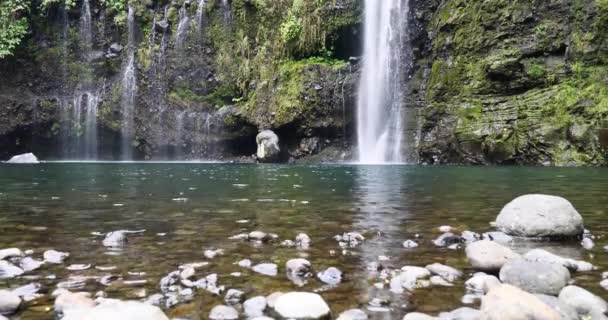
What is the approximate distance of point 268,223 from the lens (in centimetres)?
696

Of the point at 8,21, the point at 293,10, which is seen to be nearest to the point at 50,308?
the point at 293,10

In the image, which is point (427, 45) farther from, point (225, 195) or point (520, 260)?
point (520, 260)

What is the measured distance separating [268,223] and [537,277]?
13.0ft

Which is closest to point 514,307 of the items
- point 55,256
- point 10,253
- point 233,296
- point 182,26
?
point 233,296

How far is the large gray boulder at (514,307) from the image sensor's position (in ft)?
9.43

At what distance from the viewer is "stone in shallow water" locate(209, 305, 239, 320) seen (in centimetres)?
327

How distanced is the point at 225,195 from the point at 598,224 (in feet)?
23.2

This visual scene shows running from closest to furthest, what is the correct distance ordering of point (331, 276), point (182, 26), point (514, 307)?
point (514, 307)
point (331, 276)
point (182, 26)

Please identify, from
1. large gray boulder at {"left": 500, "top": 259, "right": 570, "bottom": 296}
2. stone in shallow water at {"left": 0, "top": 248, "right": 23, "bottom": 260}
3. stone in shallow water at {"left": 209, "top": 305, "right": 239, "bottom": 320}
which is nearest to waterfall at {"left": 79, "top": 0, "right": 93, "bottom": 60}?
stone in shallow water at {"left": 0, "top": 248, "right": 23, "bottom": 260}

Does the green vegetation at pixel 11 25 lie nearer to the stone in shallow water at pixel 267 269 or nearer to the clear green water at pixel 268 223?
the clear green water at pixel 268 223

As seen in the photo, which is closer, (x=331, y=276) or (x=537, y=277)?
(x=537, y=277)

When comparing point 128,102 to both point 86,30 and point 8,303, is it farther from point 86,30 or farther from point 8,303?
point 8,303

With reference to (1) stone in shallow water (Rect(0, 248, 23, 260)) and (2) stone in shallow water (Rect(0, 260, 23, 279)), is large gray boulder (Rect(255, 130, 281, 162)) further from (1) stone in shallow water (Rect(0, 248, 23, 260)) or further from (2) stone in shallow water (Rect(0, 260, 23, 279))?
(2) stone in shallow water (Rect(0, 260, 23, 279))

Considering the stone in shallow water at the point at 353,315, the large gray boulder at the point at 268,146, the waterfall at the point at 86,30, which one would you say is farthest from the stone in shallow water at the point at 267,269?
the waterfall at the point at 86,30
